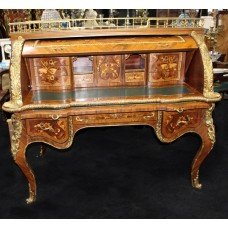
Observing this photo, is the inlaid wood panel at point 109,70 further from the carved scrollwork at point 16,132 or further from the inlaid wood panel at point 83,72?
the carved scrollwork at point 16,132

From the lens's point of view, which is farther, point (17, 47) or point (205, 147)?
point (205, 147)

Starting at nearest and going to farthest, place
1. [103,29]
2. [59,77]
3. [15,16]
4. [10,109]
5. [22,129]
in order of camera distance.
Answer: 1. [10,109]
2. [22,129]
3. [103,29]
4. [59,77]
5. [15,16]

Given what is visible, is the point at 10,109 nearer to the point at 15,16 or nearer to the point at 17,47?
the point at 17,47

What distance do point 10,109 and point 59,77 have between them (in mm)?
722

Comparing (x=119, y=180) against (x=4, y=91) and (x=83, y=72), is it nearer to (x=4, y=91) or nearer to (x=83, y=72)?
(x=83, y=72)

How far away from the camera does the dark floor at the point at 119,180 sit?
2896 millimetres

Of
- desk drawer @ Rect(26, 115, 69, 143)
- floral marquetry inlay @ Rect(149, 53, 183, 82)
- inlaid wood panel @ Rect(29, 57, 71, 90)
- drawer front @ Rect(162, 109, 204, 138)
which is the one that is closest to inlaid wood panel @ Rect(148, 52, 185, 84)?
floral marquetry inlay @ Rect(149, 53, 183, 82)

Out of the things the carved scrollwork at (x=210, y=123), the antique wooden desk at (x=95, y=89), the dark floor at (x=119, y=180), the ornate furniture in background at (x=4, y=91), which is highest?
the antique wooden desk at (x=95, y=89)

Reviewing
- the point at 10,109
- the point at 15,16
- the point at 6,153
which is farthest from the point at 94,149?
the point at 15,16

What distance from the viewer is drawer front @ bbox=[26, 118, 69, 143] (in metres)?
2.62

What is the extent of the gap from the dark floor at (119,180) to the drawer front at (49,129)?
755mm

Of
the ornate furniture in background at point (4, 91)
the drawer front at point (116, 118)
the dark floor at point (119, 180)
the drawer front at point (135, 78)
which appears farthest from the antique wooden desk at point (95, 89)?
the ornate furniture in background at point (4, 91)

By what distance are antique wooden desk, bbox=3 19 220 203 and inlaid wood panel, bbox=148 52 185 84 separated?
1 cm

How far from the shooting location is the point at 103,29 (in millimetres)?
2791
